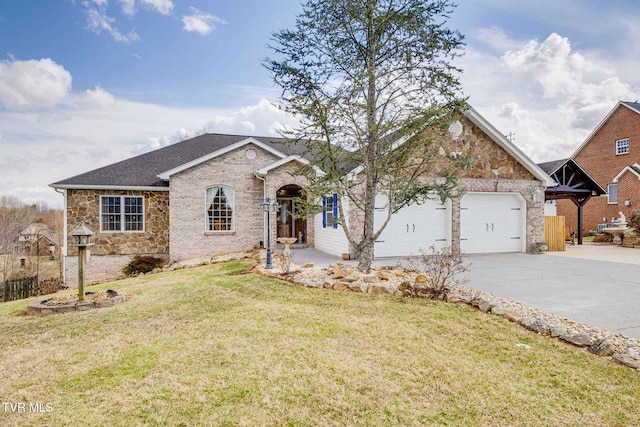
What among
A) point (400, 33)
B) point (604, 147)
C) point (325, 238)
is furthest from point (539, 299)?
point (604, 147)

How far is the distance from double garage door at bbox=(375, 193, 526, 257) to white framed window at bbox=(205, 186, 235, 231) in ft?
21.9

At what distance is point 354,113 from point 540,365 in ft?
21.6

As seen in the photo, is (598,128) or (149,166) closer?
(149,166)

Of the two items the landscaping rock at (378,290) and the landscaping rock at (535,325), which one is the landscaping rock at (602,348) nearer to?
the landscaping rock at (535,325)

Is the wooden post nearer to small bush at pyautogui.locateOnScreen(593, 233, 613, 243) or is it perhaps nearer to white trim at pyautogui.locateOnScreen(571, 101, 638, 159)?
small bush at pyautogui.locateOnScreen(593, 233, 613, 243)

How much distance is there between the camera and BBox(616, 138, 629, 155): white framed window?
81.0 feet

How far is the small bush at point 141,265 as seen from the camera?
14688 mm

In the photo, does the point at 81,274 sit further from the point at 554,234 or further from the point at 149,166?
the point at 554,234

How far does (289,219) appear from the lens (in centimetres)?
1769

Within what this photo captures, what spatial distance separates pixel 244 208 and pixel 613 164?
26655 mm

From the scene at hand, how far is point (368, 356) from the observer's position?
14.6 ft

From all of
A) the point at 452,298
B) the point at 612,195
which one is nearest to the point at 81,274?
the point at 452,298

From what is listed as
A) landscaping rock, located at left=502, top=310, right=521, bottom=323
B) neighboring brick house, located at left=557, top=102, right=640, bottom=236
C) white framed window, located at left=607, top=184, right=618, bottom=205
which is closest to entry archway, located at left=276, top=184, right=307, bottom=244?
landscaping rock, located at left=502, top=310, right=521, bottom=323

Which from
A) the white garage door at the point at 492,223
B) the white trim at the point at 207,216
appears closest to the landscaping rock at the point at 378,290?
the white garage door at the point at 492,223
